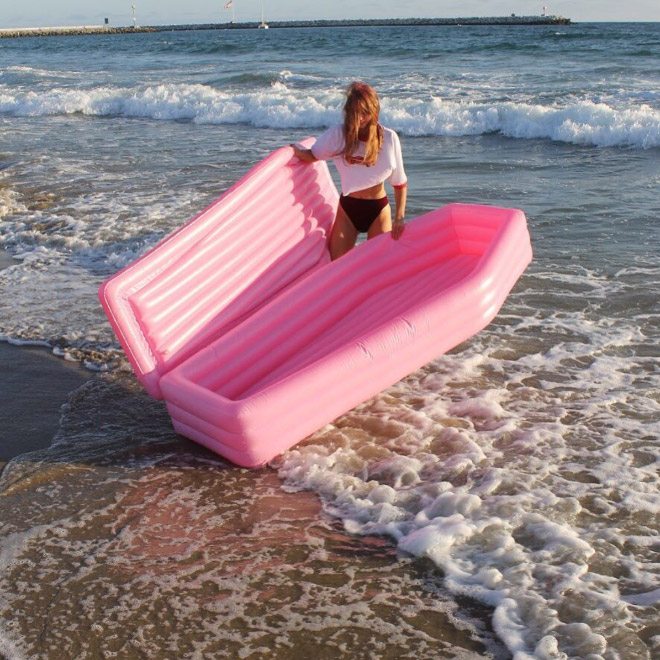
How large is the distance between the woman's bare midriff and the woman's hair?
9.0 inches

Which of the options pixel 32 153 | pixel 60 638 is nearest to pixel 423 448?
pixel 60 638

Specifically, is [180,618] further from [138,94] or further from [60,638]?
[138,94]

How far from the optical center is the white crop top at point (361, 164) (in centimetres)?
416

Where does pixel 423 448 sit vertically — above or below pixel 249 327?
below

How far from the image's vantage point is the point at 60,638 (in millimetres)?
2490

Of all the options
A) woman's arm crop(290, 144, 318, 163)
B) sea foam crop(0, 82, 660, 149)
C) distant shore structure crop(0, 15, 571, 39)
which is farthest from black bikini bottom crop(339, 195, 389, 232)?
Answer: distant shore structure crop(0, 15, 571, 39)

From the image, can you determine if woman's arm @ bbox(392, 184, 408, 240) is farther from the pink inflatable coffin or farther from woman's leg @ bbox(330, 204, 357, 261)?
woman's leg @ bbox(330, 204, 357, 261)

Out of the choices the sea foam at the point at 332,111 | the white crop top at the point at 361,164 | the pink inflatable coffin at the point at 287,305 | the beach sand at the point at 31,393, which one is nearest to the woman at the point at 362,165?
the white crop top at the point at 361,164

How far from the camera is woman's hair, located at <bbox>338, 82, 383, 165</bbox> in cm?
396

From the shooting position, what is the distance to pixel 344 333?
414cm

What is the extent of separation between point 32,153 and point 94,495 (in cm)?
872

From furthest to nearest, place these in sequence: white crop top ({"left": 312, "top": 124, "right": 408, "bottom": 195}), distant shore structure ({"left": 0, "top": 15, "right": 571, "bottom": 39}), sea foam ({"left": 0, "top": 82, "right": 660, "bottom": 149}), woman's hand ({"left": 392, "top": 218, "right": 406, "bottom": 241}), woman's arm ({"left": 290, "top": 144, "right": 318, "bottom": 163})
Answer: distant shore structure ({"left": 0, "top": 15, "right": 571, "bottom": 39})
sea foam ({"left": 0, "top": 82, "right": 660, "bottom": 149})
woman's arm ({"left": 290, "top": 144, "right": 318, "bottom": 163})
woman's hand ({"left": 392, "top": 218, "right": 406, "bottom": 241})
white crop top ({"left": 312, "top": 124, "right": 408, "bottom": 195})

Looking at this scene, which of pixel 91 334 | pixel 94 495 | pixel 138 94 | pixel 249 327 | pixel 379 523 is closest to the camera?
pixel 379 523

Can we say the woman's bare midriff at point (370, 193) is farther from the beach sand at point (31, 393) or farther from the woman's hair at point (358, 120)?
the beach sand at point (31, 393)
